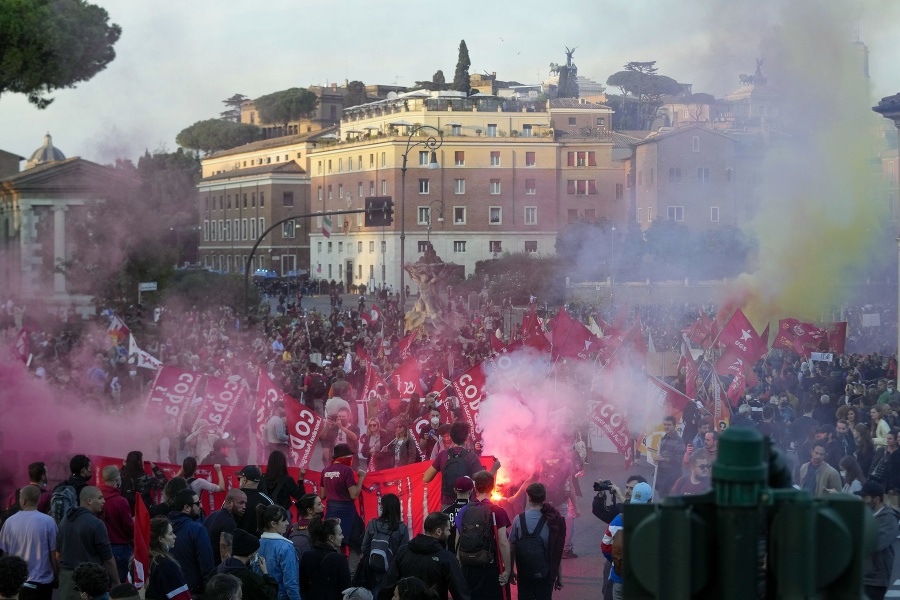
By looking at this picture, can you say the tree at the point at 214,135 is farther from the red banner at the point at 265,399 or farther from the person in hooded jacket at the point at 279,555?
the person in hooded jacket at the point at 279,555

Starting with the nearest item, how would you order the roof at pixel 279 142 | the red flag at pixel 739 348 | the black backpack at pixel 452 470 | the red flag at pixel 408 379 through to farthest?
the black backpack at pixel 452 470, the red flag at pixel 408 379, the red flag at pixel 739 348, the roof at pixel 279 142

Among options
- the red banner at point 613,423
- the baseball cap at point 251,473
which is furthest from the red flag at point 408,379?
the baseball cap at point 251,473

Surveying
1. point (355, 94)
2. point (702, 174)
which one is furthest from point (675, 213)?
point (355, 94)

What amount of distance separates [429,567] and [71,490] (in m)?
2.85

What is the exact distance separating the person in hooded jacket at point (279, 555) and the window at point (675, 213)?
42586 mm

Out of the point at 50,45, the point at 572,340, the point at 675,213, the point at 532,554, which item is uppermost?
the point at 50,45

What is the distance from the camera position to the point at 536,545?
8.24 metres

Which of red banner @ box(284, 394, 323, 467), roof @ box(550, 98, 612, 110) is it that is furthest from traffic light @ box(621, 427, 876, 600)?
roof @ box(550, 98, 612, 110)

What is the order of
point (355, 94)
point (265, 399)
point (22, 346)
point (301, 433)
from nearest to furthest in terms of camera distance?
point (301, 433) < point (265, 399) < point (22, 346) < point (355, 94)

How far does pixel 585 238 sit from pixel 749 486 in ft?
190

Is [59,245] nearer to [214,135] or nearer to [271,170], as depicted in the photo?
[271,170]

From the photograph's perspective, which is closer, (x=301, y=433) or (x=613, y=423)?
(x=301, y=433)

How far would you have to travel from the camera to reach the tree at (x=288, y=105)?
103125 millimetres

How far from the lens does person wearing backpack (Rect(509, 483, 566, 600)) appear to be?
Answer: 8234 millimetres
